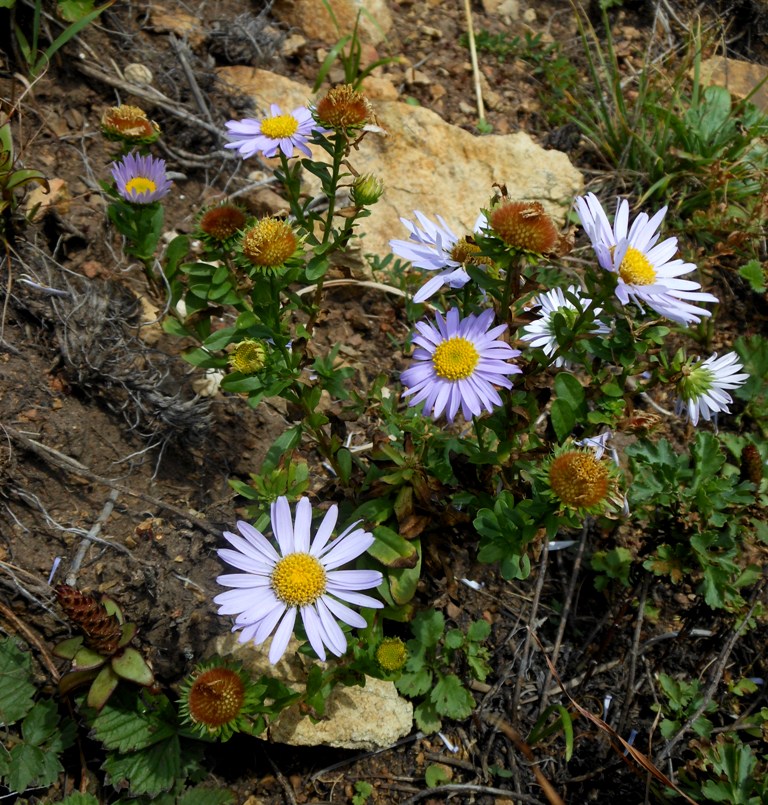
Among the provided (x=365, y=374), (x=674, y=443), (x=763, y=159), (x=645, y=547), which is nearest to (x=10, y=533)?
(x=365, y=374)

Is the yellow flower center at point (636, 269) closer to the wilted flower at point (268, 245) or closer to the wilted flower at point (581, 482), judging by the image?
the wilted flower at point (581, 482)

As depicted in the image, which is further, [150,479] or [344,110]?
[150,479]

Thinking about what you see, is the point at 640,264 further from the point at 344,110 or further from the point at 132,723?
the point at 132,723

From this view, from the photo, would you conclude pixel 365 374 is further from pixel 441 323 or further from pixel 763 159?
pixel 763 159

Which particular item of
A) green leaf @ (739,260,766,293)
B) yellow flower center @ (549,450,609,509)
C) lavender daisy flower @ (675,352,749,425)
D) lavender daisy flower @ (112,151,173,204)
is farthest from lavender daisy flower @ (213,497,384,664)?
green leaf @ (739,260,766,293)

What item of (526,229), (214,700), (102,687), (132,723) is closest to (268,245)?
(526,229)

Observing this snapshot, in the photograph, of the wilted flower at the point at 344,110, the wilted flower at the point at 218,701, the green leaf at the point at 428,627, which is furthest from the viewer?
the green leaf at the point at 428,627

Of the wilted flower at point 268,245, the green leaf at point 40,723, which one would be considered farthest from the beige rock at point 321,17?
the green leaf at point 40,723
